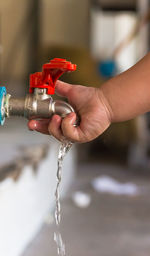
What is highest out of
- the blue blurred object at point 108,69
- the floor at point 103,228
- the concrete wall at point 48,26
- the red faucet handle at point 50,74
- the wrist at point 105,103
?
the red faucet handle at point 50,74

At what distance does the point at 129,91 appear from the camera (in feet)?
2.07

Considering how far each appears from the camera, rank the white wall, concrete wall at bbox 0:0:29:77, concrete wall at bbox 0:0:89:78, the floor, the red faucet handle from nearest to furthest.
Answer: the red faucet handle
the white wall
the floor
concrete wall at bbox 0:0:29:77
concrete wall at bbox 0:0:89:78

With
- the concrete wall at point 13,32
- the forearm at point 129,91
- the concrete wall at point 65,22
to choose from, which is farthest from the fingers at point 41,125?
the concrete wall at point 65,22

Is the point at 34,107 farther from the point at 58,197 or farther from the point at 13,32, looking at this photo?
the point at 13,32

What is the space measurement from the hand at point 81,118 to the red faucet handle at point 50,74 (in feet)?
0.17

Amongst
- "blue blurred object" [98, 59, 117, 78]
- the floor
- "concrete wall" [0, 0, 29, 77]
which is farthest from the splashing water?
"blue blurred object" [98, 59, 117, 78]

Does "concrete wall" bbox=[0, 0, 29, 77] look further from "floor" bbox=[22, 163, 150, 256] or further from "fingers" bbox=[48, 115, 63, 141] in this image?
"fingers" bbox=[48, 115, 63, 141]

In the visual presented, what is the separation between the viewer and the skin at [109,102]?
62 centimetres

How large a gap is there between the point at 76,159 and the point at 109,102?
3.62 ft

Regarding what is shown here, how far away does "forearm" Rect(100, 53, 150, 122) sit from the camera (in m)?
0.63

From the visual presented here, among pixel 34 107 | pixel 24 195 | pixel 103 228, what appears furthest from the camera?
pixel 103 228

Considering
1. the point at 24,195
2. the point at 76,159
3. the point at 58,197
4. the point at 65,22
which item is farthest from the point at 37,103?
the point at 65,22

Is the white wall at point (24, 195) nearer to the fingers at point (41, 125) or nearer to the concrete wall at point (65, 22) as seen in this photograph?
the fingers at point (41, 125)

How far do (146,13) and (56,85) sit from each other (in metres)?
1.80
